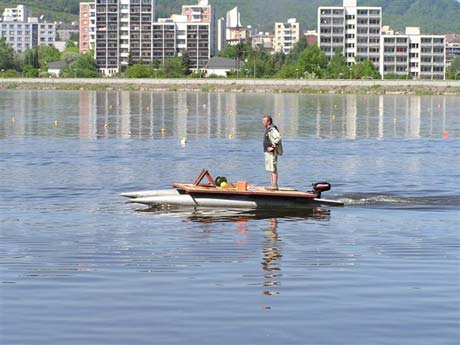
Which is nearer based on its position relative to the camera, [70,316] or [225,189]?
[70,316]

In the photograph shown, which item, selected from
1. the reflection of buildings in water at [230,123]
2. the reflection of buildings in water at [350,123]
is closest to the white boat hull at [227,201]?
the reflection of buildings in water at [230,123]

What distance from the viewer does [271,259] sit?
2022 cm

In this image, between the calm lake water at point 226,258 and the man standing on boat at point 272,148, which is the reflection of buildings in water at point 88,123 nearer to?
the calm lake water at point 226,258

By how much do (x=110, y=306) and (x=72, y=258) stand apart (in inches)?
160

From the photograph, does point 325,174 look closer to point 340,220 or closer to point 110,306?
point 340,220

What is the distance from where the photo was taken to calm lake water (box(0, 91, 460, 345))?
595 inches

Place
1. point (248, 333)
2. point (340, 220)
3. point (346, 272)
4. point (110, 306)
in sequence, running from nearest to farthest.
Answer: point (248, 333) → point (110, 306) → point (346, 272) → point (340, 220)

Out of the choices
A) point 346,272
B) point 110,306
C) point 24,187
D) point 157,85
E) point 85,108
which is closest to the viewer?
point 110,306

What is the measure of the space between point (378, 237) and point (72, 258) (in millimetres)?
6889

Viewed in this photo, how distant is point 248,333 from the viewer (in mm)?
14789

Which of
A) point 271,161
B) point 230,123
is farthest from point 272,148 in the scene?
point 230,123

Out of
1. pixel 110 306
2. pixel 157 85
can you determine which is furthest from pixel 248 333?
pixel 157 85

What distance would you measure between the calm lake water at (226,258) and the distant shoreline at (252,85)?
131177 millimetres

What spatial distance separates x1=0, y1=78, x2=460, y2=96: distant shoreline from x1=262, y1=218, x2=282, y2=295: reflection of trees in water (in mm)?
149944
